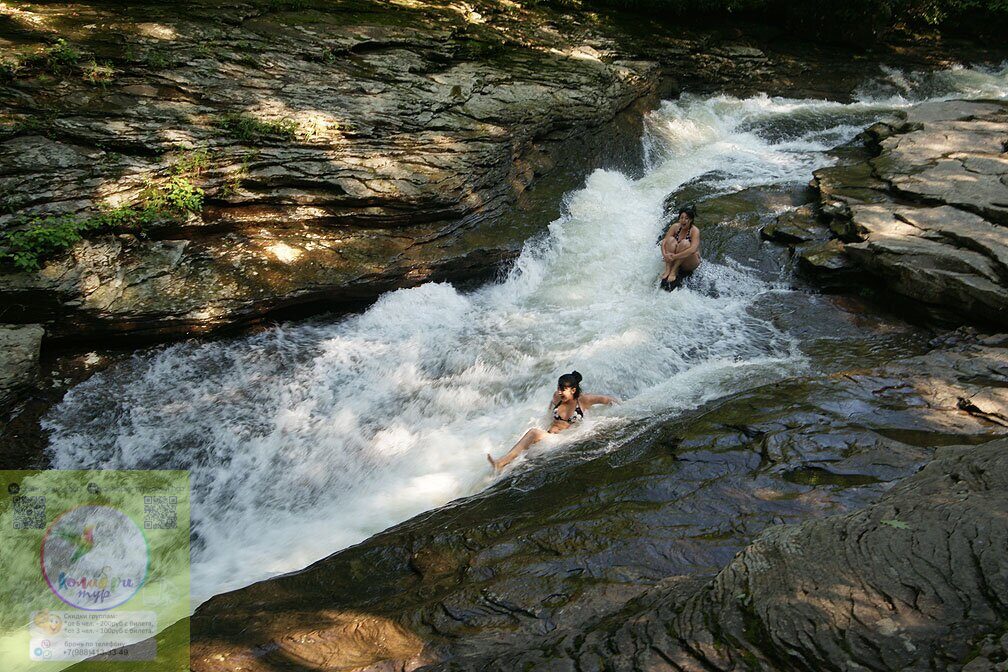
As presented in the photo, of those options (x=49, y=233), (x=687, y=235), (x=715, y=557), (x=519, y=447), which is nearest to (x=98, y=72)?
(x=49, y=233)

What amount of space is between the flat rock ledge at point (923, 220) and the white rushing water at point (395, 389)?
107 centimetres

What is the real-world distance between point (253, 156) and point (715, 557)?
6.13 m

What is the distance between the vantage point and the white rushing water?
16.5 ft

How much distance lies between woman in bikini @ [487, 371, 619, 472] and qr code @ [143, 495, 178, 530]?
103 inches

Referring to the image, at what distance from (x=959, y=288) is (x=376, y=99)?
691 cm

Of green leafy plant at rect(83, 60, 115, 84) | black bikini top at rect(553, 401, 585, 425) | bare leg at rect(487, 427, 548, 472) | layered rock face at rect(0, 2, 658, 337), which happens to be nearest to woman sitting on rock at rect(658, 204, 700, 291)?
layered rock face at rect(0, 2, 658, 337)

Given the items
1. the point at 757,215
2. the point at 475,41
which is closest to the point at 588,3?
the point at 475,41

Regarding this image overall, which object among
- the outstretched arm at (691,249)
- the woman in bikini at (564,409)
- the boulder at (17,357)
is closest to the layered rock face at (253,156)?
the boulder at (17,357)

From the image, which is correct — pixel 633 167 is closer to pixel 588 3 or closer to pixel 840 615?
pixel 588 3

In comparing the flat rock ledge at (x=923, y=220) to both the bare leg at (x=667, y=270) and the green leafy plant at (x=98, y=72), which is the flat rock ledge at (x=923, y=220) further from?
the green leafy plant at (x=98, y=72)

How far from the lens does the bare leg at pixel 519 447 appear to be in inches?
199

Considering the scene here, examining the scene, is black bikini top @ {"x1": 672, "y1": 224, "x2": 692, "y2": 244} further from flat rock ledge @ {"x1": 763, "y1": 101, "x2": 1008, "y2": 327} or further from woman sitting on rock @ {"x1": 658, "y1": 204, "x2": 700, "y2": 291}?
flat rock ledge @ {"x1": 763, "y1": 101, "x2": 1008, "y2": 327}

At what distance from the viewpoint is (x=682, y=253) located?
7566 mm

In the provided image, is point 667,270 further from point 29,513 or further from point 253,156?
point 29,513
